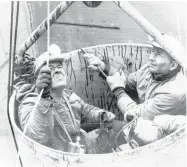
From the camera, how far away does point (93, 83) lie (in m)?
2.37

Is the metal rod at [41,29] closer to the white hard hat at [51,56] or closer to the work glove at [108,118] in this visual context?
the white hard hat at [51,56]

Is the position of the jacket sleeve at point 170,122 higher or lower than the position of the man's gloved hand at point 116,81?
lower

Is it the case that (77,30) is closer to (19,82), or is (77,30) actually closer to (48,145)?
(19,82)

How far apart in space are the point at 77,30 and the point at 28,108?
1.41 ft

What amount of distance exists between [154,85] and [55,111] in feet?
1.54

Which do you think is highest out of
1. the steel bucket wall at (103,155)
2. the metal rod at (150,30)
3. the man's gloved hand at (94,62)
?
the metal rod at (150,30)

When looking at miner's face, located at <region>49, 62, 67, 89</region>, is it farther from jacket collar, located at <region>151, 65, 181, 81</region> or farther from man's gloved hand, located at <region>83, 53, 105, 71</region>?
jacket collar, located at <region>151, 65, 181, 81</region>

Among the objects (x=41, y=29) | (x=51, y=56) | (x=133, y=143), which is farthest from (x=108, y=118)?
(x=41, y=29)

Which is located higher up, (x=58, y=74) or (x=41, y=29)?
(x=41, y=29)

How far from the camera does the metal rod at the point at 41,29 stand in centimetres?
231

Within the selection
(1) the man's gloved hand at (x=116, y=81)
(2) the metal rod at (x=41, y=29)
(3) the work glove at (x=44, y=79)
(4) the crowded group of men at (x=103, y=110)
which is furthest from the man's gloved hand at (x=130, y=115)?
(2) the metal rod at (x=41, y=29)

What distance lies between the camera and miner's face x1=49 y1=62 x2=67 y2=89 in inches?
89.7

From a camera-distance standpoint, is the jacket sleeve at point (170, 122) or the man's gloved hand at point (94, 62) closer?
the jacket sleeve at point (170, 122)

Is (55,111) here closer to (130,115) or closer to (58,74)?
(58,74)
